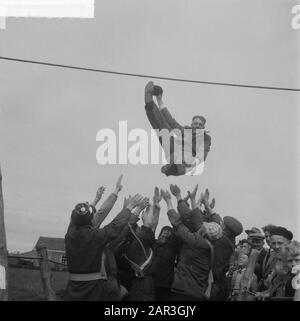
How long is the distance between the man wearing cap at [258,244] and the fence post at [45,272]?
121 cm

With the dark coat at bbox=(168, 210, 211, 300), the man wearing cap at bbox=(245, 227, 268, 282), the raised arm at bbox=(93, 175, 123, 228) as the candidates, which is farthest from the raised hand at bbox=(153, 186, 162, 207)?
the man wearing cap at bbox=(245, 227, 268, 282)

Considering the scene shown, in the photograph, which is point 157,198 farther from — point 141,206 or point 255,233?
point 255,233

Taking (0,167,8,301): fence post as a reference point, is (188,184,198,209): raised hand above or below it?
above

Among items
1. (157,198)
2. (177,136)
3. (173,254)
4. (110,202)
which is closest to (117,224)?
(110,202)

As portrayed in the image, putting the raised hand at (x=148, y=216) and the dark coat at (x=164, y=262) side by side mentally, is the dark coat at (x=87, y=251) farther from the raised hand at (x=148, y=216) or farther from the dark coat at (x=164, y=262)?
the dark coat at (x=164, y=262)

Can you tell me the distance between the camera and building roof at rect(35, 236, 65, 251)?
3.13 metres

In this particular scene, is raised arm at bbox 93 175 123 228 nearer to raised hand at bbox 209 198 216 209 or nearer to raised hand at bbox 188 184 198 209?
raised hand at bbox 188 184 198 209

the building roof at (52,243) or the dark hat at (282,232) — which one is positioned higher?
the dark hat at (282,232)

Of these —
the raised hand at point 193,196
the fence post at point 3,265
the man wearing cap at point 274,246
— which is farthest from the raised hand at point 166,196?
the fence post at point 3,265

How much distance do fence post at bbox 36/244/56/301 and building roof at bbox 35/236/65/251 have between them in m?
0.02

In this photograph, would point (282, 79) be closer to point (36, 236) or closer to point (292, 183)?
point (292, 183)

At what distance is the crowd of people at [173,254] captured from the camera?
3146 mm

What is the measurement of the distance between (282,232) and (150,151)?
3.00 ft

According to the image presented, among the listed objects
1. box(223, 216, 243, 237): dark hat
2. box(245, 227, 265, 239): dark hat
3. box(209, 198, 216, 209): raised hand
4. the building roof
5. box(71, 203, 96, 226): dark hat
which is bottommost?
the building roof
